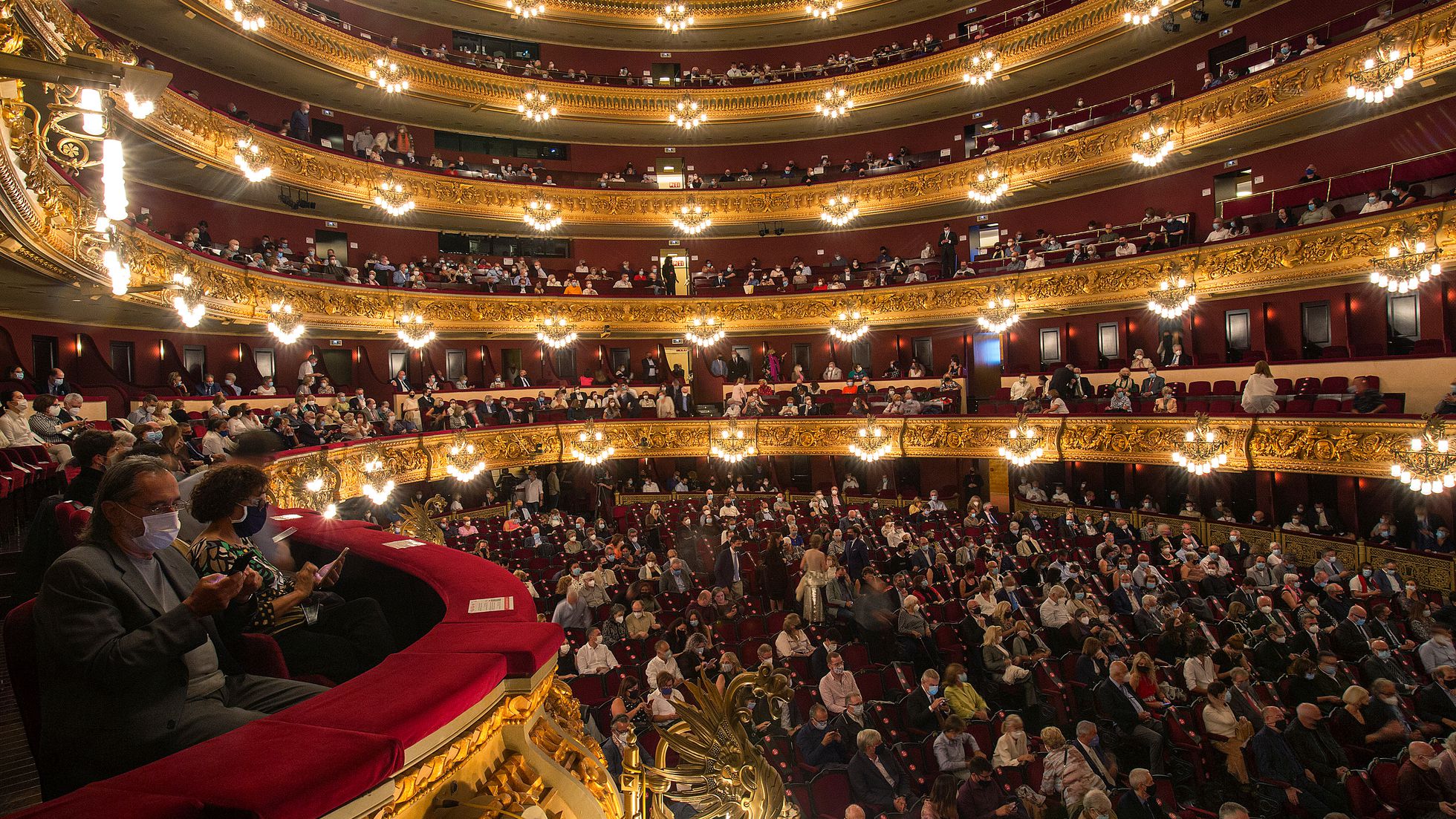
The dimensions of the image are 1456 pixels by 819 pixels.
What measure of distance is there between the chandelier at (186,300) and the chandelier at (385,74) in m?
10.2

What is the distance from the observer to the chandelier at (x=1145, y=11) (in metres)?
17.6

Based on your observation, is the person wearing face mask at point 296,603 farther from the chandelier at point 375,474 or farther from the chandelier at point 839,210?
the chandelier at point 839,210

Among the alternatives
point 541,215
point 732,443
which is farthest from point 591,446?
point 541,215

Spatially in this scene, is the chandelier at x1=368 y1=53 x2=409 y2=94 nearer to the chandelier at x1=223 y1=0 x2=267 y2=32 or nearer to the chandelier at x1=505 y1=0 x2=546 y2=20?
the chandelier at x1=223 y1=0 x2=267 y2=32

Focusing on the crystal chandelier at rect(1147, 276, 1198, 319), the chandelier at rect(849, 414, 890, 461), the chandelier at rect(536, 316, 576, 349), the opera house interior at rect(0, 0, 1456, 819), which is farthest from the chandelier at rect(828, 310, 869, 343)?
the chandelier at rect(536, 316, 576, 349)

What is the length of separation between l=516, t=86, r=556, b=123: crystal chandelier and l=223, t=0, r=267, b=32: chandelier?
7933mm

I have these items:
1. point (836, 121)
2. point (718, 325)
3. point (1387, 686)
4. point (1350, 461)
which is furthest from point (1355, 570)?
point (836, 121)

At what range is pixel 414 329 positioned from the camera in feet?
65.7

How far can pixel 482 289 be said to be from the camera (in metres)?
22.7

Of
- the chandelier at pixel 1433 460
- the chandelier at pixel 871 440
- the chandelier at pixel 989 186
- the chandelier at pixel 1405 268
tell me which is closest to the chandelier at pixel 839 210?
the chandelier at pixel 989 186

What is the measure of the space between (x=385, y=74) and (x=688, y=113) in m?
9.30

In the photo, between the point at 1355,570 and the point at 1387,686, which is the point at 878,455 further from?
the point at 1387,686

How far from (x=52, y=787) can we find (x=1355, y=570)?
1772 centimetres

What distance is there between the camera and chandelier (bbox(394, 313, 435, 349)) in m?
19.8
